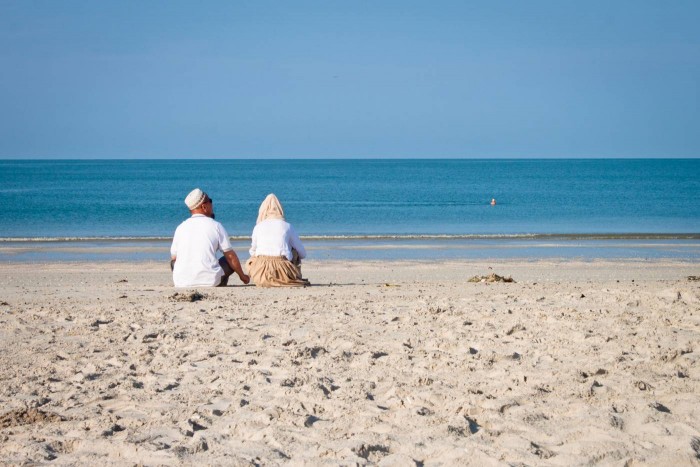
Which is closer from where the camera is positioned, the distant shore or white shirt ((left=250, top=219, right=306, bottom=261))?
white shirt ((left=250, top=219, right=306, bottom=261))

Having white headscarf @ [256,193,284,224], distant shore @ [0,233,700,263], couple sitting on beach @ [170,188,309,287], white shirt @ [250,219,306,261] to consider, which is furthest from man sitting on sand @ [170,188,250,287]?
distant shore @ [0,233,700,263]

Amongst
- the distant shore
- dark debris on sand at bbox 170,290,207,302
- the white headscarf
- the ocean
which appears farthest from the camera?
the ocean

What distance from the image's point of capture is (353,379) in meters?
5.21

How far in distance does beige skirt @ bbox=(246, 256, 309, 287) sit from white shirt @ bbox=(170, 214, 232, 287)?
44 cm

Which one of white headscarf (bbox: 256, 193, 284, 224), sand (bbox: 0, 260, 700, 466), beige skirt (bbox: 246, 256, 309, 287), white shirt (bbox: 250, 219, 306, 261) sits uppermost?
white headscarf (bbox: 256, 193, 284, 224)

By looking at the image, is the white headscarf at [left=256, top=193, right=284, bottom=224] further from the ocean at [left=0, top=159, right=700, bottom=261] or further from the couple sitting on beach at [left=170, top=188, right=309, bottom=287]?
the ocean at [left=0, top=159, right=700, bottom=261]

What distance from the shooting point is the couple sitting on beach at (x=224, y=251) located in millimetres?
9086

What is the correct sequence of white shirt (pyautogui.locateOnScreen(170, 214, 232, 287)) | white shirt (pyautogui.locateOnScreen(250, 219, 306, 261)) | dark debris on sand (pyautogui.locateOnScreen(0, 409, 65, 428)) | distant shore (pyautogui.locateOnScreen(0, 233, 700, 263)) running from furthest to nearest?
1. distant shore (pyautogui.locateOnScreen(0, 233, 700, 263))
2. white shirt (pyautogui.locateOnScreen(250, 219, 306, 261))
3. white shirt (pyautogui.locateOnScreen(170, 214, 232, 287))
4. dark debris on sand (pyautogui.locateOnScreen(0, 409, 65, 428))

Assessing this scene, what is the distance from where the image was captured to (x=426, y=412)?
453 cm

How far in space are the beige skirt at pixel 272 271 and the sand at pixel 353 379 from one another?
91cm

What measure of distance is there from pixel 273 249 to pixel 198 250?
3.03ft

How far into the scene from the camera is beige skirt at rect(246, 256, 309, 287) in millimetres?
9617

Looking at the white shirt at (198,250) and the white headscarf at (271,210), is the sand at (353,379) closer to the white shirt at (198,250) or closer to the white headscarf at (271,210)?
the white shirt at (198,250)

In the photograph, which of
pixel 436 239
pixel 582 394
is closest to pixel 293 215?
pixel 436 239
